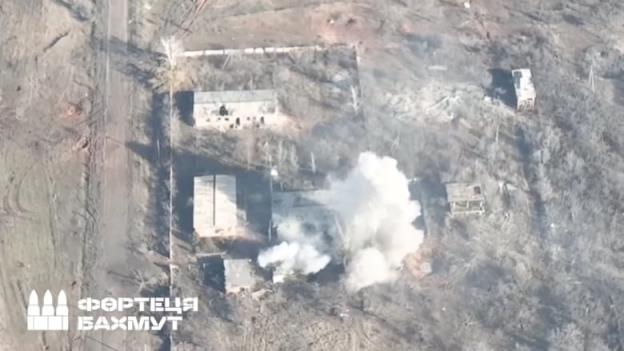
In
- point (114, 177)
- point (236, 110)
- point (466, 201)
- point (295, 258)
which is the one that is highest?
point (236, 110)

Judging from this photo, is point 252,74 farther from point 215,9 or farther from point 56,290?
point 56,290

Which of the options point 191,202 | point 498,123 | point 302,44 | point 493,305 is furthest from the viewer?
point 302,44

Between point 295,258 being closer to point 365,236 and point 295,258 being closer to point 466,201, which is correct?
point 365,236

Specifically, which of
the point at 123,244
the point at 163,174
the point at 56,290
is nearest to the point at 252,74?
the point at 163,174

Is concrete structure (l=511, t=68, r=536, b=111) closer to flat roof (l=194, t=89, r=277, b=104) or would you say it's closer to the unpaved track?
flat roof (l=194, t=89, r=277, b=104)

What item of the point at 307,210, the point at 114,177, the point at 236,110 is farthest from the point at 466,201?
the point at 114,177

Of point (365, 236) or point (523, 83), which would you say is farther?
point (523, 83)
